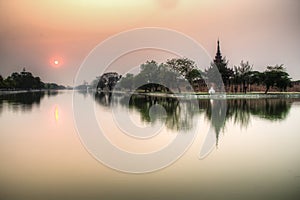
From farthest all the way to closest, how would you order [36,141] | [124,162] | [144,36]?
[144,36], [36,141], [124,162]

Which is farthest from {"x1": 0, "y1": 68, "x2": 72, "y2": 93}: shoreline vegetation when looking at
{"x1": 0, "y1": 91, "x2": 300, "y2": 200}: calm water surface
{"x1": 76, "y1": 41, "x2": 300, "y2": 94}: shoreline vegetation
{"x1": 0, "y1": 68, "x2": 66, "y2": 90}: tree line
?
{"x1": 0, "y1": 91, "x2": 300, "y2": 200}: calm water surface

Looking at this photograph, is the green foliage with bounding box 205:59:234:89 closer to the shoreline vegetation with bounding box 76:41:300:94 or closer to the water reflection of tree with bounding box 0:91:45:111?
the shoreline vegetation with bounding box 76:41:300:94

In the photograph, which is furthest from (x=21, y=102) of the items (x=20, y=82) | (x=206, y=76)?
(x=20, y=82)

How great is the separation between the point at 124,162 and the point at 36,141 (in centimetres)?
210

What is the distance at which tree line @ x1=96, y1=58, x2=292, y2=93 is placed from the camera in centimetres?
1950

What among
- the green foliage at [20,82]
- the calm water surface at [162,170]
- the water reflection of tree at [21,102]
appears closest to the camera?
the calm water surface at [162,170]

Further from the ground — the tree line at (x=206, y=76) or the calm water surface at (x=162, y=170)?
the tree line at (x=206, y=76)

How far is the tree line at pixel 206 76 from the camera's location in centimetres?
1950

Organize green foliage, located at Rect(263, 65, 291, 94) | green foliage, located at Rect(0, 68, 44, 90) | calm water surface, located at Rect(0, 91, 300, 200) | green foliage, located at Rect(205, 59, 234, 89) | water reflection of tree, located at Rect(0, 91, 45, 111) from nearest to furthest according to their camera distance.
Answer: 1. calm water surface, located at Rect(0, 91, 300, 200)
2. water reflection of tree, located at Rect(0, 91, 45, 111)
3. green foliage, located at Rect(263, 65, 291, 94)
4. green foliage, located at Rect(205, 59, 234, 89)
5. green foliage, located at Rect(0, 68, 44, 90)

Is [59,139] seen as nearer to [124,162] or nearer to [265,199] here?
[124,162]

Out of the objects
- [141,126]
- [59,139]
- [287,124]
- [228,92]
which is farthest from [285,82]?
[59,139]

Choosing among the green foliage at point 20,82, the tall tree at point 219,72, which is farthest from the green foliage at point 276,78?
the green foliage at point 20,82

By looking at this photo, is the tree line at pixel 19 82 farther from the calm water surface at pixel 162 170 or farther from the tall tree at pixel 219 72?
the calm water surface at pixel 162 170

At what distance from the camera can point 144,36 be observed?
382 inches
